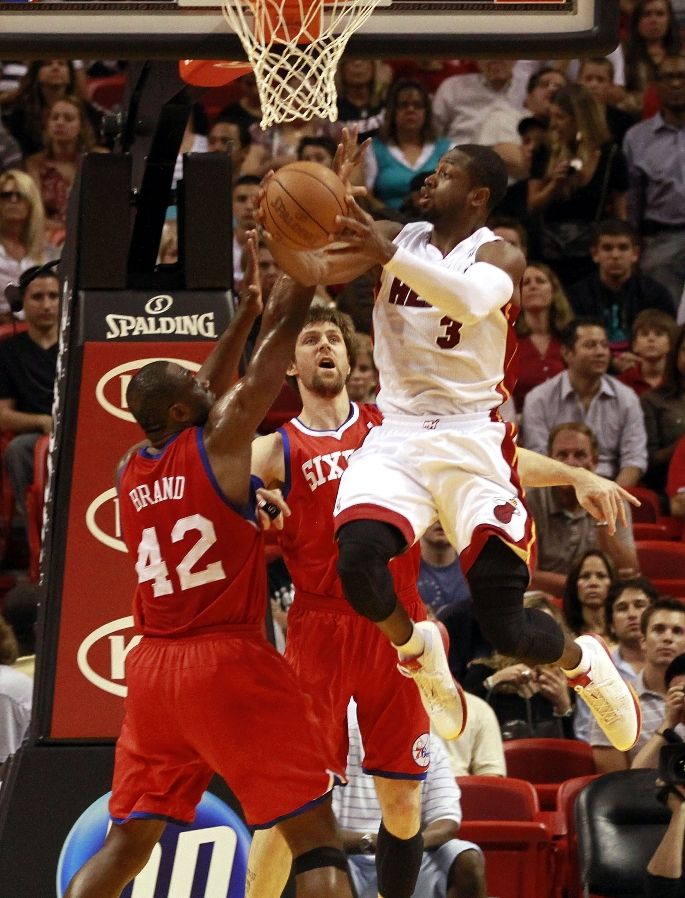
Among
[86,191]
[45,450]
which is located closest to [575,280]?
[45,450]

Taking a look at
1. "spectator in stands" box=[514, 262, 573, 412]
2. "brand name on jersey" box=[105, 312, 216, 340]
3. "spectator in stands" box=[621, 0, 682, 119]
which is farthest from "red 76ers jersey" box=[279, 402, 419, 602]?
"spectator in stands" box=[621, 0, 682, 119]

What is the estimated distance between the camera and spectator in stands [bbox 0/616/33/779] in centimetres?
721

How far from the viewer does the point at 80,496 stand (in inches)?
243

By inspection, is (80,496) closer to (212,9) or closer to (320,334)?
(320,334)

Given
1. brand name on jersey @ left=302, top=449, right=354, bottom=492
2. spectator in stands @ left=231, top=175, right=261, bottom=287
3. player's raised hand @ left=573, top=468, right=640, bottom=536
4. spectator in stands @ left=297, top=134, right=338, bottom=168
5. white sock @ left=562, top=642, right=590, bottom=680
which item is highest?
spectator in stands @ left=297, top=134, right=338, bottom=168

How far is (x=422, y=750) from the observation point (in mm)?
5637

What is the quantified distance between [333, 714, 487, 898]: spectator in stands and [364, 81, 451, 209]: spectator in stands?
516 cm

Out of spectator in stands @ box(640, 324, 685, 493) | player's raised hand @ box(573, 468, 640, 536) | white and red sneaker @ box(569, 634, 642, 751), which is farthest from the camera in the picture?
spectator in stands @ box(640, 324, 685, 493)

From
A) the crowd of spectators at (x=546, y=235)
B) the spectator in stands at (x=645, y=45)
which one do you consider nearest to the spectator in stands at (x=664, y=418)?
the crowd of spectators at (x=546, y=235)

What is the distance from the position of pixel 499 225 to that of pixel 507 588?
215 inches

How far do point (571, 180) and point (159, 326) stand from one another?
5.35 metres

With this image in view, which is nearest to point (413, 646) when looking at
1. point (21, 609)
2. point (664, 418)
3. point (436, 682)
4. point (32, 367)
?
point (436, 682)

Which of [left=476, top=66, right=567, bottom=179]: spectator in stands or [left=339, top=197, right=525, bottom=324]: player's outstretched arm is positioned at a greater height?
[left=476, top=66, right=567, bottom=179]: spectator in stands

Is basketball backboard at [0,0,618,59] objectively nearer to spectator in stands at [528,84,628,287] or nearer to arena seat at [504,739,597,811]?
arena seat at [504,739,597,811]
